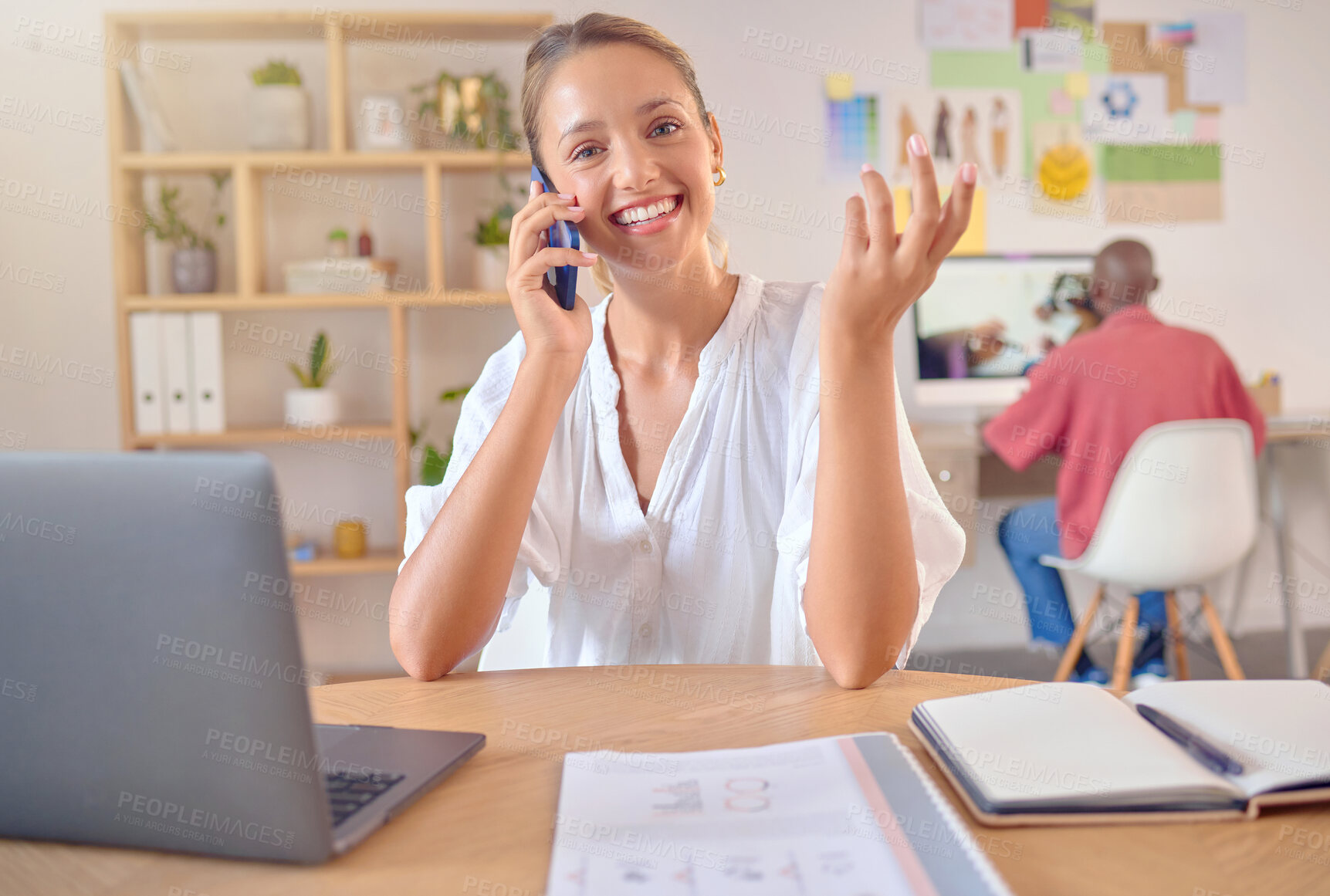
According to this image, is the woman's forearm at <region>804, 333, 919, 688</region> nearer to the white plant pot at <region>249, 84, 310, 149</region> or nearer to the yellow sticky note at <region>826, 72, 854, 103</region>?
the white plant pot at <region>249, 84, 310, 149</region>

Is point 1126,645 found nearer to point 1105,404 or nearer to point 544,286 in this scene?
point 1105,404

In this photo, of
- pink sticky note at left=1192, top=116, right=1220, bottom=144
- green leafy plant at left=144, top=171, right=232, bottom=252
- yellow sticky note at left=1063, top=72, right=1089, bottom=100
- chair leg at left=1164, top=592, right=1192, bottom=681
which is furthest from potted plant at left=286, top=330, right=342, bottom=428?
pink sticky note at left=1192, top=116, right=1220, bottom=144

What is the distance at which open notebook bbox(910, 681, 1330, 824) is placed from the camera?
66 centimetres

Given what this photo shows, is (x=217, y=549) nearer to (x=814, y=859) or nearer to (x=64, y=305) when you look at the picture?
(x=814, y=859)

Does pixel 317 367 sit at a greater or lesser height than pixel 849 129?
lesser

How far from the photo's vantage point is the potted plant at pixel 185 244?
3066 millimetres

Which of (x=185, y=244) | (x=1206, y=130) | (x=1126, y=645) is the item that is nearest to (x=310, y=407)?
(x=185, y=244)

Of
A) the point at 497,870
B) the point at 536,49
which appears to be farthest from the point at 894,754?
the point at 536,49

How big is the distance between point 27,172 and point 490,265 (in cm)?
151

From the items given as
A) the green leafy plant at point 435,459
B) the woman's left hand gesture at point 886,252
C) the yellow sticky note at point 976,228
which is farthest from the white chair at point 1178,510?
the green leafy plant at point 435,459

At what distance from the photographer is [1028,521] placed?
293 centimetres

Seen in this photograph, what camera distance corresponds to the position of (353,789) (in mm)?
699

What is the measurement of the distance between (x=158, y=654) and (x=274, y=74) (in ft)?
9.71

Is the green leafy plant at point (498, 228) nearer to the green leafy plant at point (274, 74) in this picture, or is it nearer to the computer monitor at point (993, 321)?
the green leafy plant at point (274, 74)
